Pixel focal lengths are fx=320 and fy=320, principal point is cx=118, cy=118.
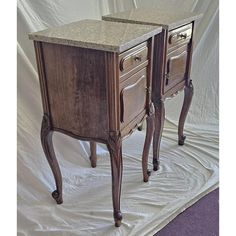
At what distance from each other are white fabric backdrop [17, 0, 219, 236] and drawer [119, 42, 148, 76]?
553 millimetres

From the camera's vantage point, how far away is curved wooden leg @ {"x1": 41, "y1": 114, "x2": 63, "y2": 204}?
1402mm

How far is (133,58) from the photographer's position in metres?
1.24

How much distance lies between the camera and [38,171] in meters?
1.67

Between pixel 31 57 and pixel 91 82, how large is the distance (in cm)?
53

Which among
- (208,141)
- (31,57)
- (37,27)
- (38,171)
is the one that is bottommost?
(208,141)

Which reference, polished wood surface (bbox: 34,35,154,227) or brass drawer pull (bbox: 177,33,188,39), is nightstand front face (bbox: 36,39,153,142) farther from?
brass drawer pull (bbox: 177,33,188,39)

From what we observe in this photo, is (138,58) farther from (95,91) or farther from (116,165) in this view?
(116,165)

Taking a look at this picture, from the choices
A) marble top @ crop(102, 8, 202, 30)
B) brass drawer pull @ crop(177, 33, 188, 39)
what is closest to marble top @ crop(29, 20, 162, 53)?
marble top @ crop(102, 8, 202, 30)

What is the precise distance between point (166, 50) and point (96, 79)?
0.50m

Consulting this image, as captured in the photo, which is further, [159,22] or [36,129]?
[36,129]
